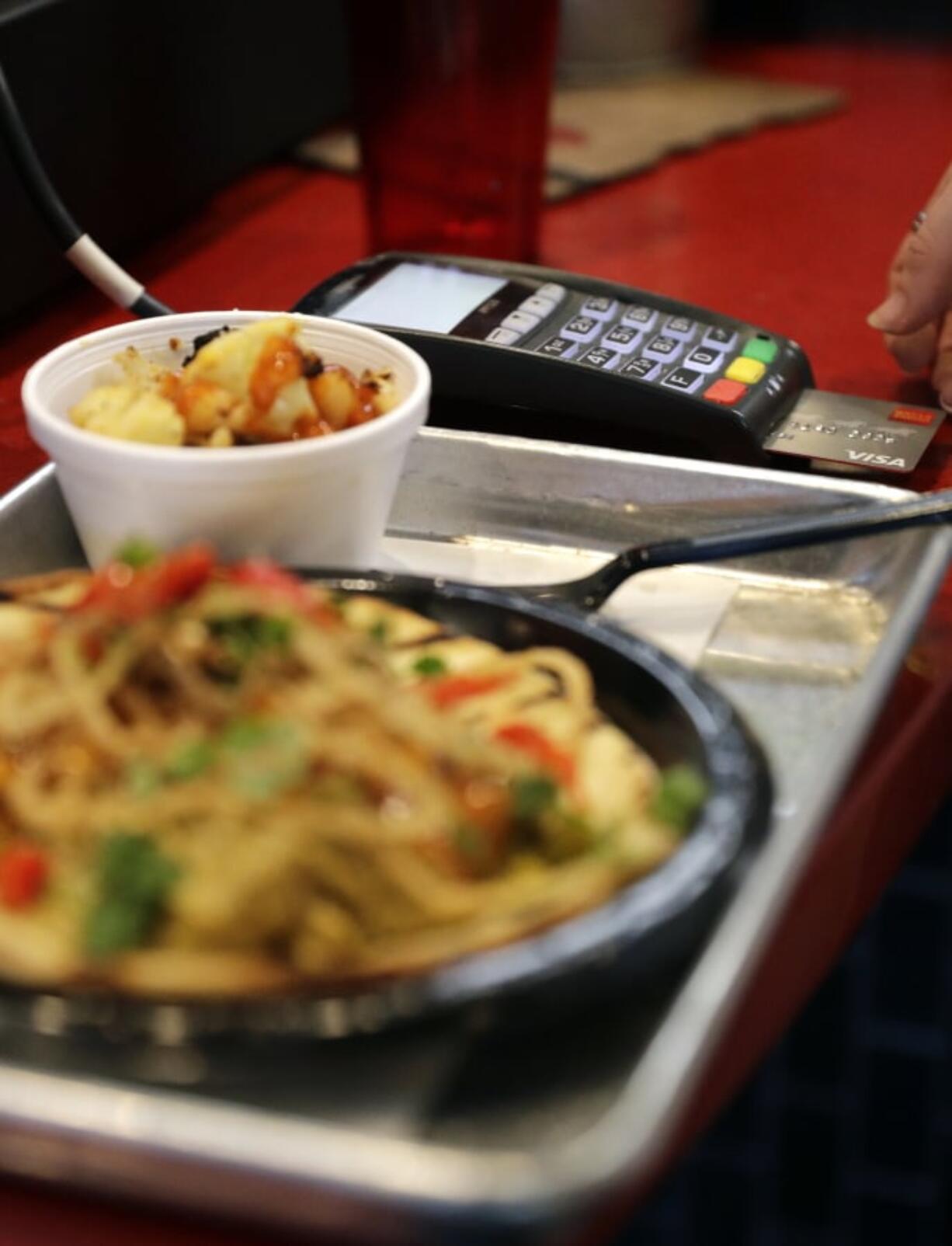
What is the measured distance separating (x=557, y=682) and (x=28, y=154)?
23.6 inches

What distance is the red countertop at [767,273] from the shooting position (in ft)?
1.98

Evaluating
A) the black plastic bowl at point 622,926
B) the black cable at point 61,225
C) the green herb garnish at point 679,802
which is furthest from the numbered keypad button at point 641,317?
the green herb garnish at point 679,802

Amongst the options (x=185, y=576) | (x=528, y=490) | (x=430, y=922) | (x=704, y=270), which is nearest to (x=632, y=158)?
(x=704, y=270)

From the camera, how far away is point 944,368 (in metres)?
1.09

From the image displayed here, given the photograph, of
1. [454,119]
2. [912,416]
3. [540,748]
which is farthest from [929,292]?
[540,748]

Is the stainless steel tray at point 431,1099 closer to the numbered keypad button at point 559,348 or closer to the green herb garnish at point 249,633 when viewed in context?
the green herb garnish at point 249,633

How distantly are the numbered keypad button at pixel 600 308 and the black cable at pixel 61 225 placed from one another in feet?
0.86

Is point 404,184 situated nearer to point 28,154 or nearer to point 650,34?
point 28,154

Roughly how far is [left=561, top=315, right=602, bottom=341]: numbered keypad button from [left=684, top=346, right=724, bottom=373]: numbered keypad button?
6 centimetres

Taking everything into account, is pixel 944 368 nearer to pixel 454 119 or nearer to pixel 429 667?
pixel 454 119

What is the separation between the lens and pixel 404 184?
52.7 inches

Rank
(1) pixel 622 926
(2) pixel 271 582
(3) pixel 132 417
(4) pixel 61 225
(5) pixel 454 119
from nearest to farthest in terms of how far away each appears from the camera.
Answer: (1) pixel 622 926 < (2) pixel 271 582 < (3) pixel 132 417 < (4) pixel 61 225 < (5) pixel 454 119

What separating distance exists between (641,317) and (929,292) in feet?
0.67

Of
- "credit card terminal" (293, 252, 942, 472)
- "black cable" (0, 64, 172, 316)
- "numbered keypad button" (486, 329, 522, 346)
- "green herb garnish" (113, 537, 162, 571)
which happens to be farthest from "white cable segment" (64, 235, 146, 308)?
"green herb garnish" (113, 537, 162, 571)
